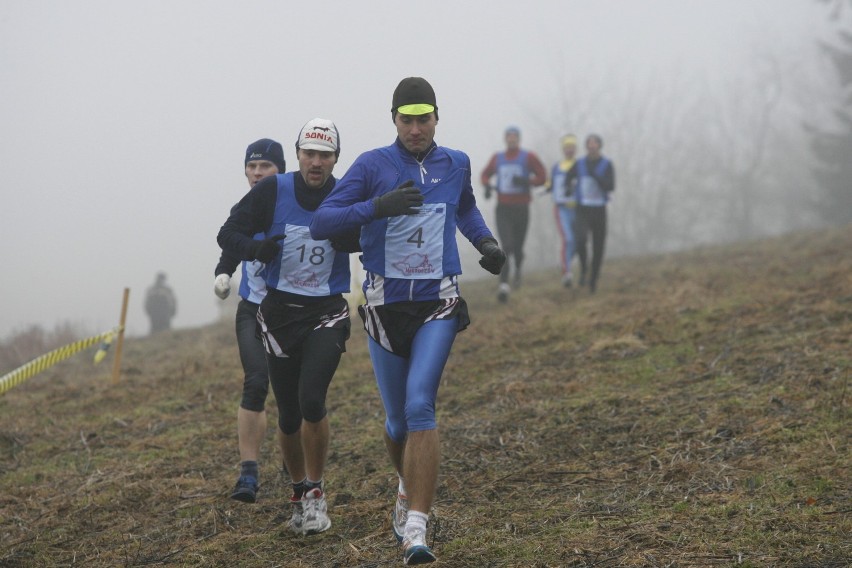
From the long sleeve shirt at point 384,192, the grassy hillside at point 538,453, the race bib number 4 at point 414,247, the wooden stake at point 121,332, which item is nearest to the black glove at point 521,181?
the grassy hillside at point 538,453

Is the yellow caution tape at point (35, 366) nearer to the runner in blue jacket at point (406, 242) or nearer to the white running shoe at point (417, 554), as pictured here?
the runner in blue jacket at point (406, 242)

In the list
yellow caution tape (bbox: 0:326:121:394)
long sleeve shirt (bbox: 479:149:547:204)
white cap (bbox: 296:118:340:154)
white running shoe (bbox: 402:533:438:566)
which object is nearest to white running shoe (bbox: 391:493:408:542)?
white running shoe (bbox: 402:533:438:566)

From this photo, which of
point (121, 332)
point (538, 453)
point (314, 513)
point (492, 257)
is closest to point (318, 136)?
point (492, 257)

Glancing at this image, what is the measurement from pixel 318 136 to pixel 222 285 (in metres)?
1.06

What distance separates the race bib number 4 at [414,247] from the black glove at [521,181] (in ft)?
31.3

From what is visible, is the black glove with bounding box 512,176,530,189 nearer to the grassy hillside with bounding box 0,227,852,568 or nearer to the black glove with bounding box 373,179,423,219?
the grassy hillside with bounding box 0,227,852,568

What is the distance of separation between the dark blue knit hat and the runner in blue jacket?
6.74 feet

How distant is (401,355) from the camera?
5.20 m

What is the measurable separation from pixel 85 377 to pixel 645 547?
10211mm

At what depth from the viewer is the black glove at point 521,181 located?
1457 cm

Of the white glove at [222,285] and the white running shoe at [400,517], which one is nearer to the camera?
the white running shoe at [400,517]

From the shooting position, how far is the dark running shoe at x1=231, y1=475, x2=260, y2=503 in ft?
20.2

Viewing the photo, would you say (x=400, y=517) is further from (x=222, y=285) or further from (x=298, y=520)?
(x=222, y=285)

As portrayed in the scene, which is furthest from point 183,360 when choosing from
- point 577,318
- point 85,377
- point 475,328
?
point 577,318
